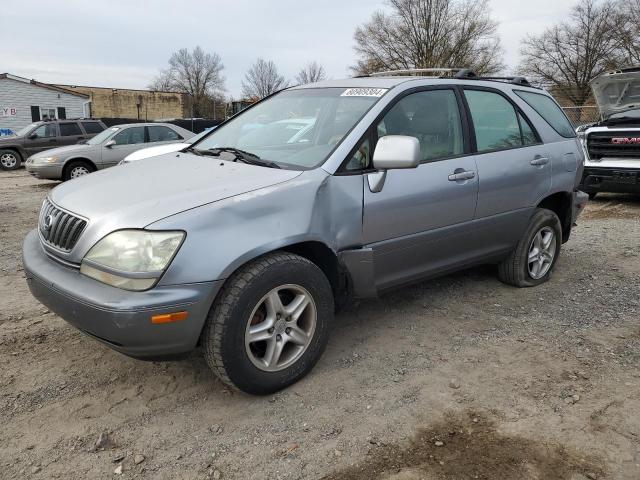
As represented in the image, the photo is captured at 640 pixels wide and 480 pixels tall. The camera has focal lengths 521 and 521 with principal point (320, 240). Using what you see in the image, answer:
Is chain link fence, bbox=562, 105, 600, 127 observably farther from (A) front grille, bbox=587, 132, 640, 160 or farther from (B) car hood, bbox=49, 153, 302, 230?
(B) car hood, bbox=49, 153, 302, 230

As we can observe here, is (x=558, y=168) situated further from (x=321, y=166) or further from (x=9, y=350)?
(x=9, y=350)

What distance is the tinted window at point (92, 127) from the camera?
54.4ft

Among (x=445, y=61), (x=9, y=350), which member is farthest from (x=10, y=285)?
(x=445, y=61)

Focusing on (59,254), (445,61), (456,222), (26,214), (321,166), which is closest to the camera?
(59,254)

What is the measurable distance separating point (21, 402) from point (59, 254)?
33.4 inches

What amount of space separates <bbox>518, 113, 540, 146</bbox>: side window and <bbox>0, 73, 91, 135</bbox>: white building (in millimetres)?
32177

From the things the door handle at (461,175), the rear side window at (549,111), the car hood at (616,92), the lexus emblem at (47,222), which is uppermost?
the car hood at (616,92)

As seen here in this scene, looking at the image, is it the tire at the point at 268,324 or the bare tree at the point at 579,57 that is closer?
the tire at the point at 268,324

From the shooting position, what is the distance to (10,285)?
185 inches

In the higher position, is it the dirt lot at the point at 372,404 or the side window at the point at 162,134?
the side window at the point at 162,134

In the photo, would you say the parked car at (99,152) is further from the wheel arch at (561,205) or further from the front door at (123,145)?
the wheel arch at (561,205)

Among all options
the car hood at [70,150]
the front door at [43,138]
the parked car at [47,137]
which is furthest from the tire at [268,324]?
the front door at [43,138]

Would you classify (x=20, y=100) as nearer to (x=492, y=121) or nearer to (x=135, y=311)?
(x=492, y=121)

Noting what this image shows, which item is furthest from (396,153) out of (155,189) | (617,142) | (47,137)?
(47,137)
